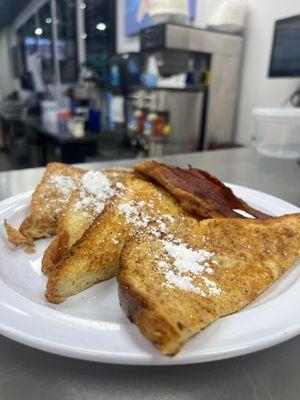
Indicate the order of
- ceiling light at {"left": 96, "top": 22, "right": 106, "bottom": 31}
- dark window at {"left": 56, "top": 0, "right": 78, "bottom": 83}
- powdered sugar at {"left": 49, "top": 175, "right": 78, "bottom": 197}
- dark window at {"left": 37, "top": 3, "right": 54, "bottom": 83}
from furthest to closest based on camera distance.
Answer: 1. dark window at {"left": 37, "top": 3, "right": 54, "bottom": 83}
2. dark window at {"left": 56, "top": 0, "right": 78, "bottom": 83}
3. ceiling light at {"left": 96, "top": 22, "right": 106, "bottom": 31}
4. powdered sugar at {"left": 49, "top": 175, "right": 78, "bottom": 197}

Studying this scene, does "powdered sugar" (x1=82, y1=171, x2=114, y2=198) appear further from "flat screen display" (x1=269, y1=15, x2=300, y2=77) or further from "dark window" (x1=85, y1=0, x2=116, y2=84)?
"dark window" (x1=85, y1=0, x2=116, y2=84)

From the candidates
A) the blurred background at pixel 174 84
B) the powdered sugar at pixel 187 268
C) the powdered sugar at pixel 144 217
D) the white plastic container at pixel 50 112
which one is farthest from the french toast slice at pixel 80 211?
the white plastic container at pixel 50 112

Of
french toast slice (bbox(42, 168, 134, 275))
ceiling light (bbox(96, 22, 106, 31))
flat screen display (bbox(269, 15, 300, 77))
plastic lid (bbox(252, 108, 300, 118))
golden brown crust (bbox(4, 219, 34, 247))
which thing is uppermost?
ceiling light (bbox(96, 22, 106, 31))

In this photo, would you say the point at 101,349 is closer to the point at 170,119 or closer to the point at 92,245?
the point at 92,245

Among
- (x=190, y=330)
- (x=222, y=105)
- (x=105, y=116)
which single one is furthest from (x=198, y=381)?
(x=105, y=116)

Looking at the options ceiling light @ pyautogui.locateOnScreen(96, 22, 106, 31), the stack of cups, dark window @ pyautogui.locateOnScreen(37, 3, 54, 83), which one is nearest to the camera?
the stack of cups

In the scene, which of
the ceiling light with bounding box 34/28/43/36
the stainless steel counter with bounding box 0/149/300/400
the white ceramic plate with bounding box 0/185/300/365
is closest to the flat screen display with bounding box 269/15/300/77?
the white ceramic plate with bounding box 0/185/300/365
